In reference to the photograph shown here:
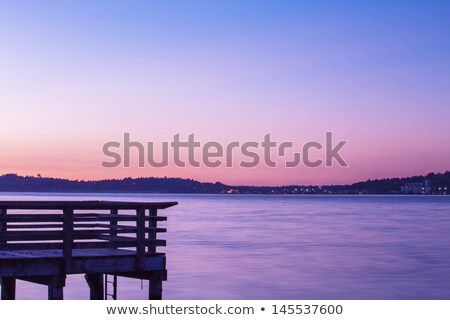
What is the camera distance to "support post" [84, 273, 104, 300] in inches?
688

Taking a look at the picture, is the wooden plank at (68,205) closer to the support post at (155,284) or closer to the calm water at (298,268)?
the support post at (155,284)

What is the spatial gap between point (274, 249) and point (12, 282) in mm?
32137

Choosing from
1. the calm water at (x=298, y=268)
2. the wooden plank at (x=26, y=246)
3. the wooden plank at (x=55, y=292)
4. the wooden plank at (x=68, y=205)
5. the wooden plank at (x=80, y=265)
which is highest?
the wooden plank at (x=68, y=205)

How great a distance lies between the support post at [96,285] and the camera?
17484 millimetres

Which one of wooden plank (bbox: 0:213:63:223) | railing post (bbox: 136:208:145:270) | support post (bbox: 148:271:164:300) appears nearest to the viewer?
wooden plank (bbox: 0:213:63:223)

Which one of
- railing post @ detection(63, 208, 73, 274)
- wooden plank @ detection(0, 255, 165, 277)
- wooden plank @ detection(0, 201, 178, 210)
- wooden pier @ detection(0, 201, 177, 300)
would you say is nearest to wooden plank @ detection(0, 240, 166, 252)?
wooden pier @ detection(0, 201, 177, 300)

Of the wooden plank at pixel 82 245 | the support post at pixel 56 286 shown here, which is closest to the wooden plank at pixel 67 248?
the support post at pixel 56 286

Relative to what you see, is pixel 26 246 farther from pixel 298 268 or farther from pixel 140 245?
pixel 298 268

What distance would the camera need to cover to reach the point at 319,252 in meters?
45.9

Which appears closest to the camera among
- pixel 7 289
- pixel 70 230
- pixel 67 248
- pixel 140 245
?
pixel 67 248

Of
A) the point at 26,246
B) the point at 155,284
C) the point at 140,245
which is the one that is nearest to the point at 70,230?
the point at 140,245

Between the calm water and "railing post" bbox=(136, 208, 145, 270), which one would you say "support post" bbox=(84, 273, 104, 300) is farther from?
the calm water

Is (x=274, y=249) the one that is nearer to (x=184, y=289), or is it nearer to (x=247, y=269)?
(x=247, y=269)

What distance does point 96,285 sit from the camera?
57.5 feet
